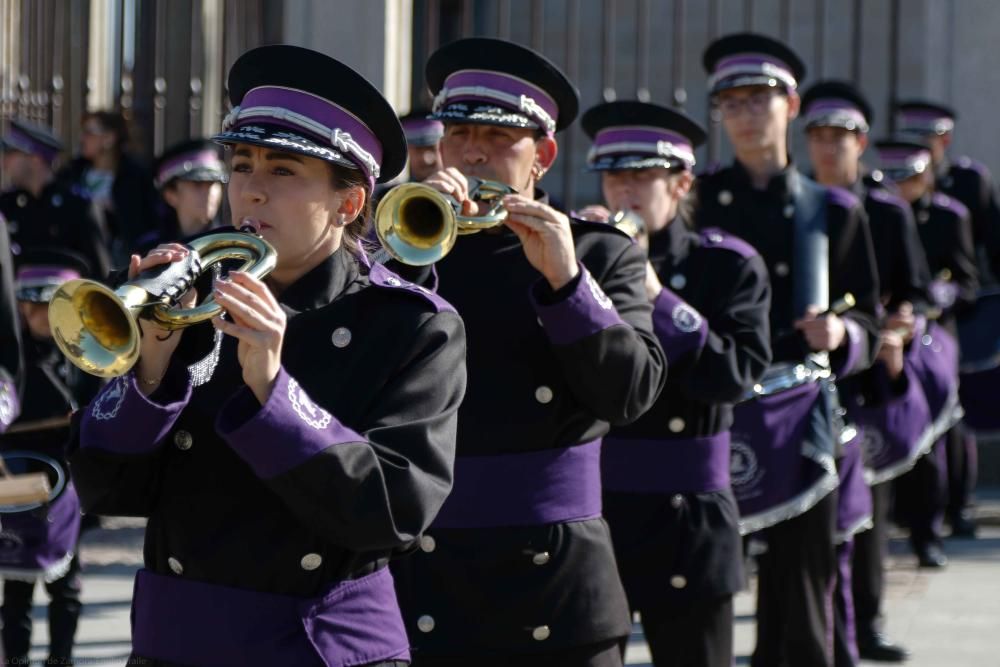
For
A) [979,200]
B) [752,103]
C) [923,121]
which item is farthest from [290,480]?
[923,121]

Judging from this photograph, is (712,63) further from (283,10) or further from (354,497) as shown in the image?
(354,497)

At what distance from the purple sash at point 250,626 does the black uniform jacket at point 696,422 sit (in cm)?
200

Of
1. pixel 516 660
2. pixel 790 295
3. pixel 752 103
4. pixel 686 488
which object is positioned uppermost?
pixel 752 103

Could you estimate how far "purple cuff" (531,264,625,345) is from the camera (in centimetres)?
417

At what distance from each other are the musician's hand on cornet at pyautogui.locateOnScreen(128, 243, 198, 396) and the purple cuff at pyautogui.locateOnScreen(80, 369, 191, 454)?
0.02 meters

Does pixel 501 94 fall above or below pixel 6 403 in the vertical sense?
above

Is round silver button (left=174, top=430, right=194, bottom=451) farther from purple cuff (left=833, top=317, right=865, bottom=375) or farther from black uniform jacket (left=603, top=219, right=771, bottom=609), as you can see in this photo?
purple cuff (left=833, top=317, right=865, bottom=375)

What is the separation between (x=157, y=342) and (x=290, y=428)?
269mm

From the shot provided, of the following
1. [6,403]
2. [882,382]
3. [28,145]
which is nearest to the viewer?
[6,403]

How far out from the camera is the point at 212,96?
408 inches

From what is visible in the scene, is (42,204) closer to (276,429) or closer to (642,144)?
(642,144)

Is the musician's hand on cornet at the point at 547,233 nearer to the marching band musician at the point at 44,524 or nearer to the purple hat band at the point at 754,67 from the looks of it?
the purple hat band at the point at 754,67

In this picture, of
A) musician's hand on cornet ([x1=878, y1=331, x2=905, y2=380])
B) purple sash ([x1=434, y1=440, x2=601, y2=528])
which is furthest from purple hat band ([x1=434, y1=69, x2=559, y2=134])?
musician's hand on cornet ([x1=878, y1=331, x2=905, y2=380])

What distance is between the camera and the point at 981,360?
1011cm
